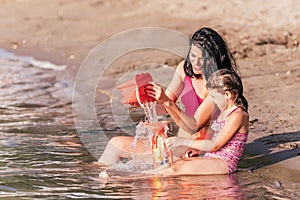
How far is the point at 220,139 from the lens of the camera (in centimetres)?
599

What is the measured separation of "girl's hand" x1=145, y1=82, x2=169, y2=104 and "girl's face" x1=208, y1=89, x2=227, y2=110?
1.52 feet

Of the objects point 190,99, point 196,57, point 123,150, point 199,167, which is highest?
point 196,57

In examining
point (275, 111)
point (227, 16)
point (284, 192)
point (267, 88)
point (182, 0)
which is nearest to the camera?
point (284, 192)

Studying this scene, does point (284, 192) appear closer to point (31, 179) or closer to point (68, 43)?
point (31, 179)

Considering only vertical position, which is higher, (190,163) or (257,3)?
(257,3)

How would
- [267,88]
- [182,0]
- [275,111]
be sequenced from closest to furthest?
[275,111] < [267,88] < [182,0]

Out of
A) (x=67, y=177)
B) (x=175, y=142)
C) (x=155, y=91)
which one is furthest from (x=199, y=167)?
(x=67, y=177)

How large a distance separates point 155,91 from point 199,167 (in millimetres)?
762

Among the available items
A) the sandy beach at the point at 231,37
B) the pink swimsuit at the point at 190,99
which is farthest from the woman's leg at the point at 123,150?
the sandy beach at the point at 231,37

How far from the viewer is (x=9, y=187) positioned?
19.5 feet

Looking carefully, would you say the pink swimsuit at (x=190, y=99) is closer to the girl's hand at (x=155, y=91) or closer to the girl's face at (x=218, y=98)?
the girl's face at (x=218, y=98)

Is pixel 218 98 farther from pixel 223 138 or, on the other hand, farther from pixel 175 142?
pixel 175 142

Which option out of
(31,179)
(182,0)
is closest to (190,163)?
(31,179)

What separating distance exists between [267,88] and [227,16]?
4.26 metres
